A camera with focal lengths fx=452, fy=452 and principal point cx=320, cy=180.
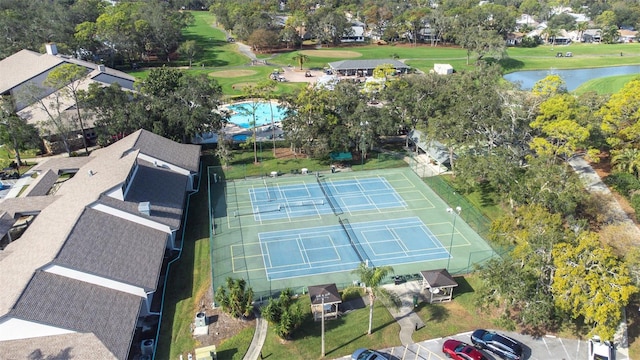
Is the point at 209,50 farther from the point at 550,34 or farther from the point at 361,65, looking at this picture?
the point at 550,34

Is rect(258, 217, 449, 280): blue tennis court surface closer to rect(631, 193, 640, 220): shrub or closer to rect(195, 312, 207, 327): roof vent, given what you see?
rect(195, 312, 207, 327): roof vent

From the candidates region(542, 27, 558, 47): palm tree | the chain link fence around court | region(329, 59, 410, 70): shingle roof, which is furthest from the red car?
region(542, 27, 558, 47): palm tree

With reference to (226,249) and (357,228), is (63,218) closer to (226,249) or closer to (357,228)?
(226,249)

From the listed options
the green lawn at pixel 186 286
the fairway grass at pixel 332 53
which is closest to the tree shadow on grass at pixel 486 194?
the green lawn at pixel 186 286

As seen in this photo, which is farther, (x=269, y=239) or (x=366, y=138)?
(x=366, y=138)

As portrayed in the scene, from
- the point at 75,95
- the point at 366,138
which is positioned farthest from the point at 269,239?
the point at 75,95

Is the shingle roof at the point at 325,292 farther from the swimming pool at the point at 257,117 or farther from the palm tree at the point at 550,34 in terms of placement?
the palm tree at the point at 550,34
